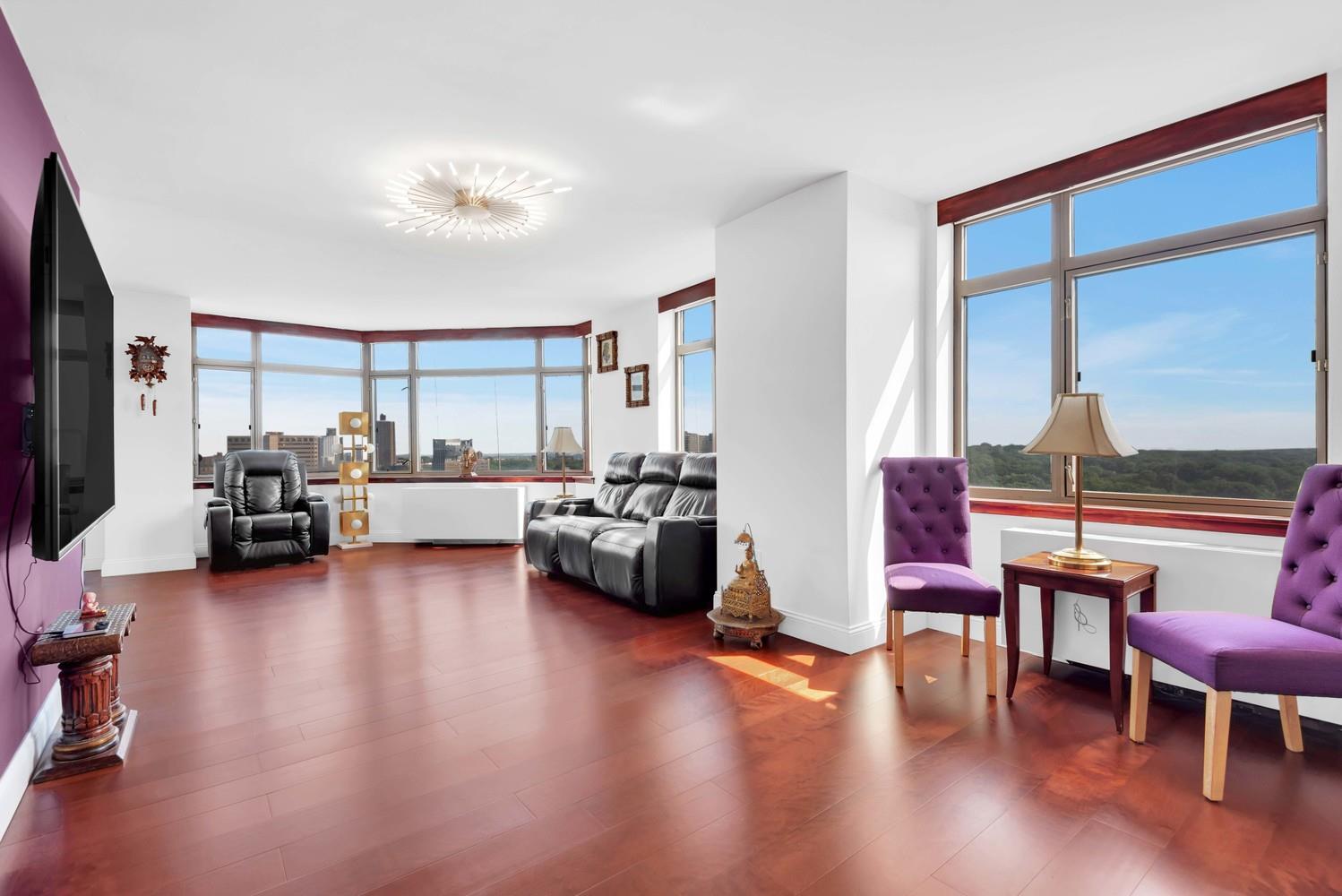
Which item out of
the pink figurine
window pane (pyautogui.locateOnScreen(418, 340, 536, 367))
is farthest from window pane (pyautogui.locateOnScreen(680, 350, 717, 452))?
the pink figurine

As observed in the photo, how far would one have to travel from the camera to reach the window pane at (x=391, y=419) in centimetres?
794

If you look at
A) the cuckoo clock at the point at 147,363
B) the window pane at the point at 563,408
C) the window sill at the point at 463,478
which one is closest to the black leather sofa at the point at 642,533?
the window sill at the point at 463,478

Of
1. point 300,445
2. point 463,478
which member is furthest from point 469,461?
point 300,445

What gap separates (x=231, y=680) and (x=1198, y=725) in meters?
4.17

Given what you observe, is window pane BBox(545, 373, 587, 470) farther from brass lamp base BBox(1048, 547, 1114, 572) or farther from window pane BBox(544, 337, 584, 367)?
brass lamp base BBox(1048, 547, 1114, 572)

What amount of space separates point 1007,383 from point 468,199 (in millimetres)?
3167

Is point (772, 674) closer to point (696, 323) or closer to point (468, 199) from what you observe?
point (468, 199)

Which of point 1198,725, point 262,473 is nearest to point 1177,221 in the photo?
point 1198,725

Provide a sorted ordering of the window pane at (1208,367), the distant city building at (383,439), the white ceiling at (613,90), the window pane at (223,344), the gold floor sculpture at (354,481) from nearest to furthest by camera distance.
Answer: the white ceiling at (613,90) < the window pane at (1208,367) < the window pane at (223,344) < the gold floor sculpture at (354,481) < the distant city building at (383,439)

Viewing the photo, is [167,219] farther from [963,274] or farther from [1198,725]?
[1198,725]

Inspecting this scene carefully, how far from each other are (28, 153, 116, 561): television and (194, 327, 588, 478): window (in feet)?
17.8

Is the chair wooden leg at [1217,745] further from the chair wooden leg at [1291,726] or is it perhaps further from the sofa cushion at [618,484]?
the sofa cushion at [618,484]

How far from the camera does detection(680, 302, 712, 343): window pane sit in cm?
614

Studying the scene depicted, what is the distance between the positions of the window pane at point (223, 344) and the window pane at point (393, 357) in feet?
4.33
